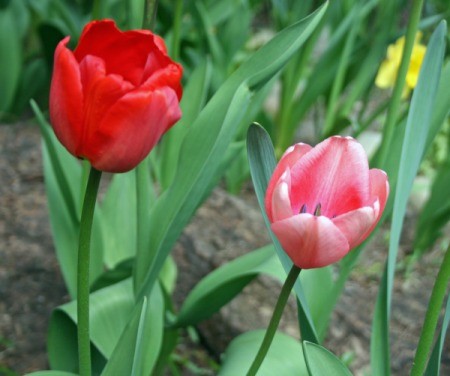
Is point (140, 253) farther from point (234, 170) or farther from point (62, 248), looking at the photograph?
point (234, 170)

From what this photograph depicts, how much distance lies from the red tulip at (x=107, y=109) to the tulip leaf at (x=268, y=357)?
17.8 inches

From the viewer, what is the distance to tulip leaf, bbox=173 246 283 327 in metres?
1.32

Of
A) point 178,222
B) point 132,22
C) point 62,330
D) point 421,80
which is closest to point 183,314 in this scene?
point 62,330

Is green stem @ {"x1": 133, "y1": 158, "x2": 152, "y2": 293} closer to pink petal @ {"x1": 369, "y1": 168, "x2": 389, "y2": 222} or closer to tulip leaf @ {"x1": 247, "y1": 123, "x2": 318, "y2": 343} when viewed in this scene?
tulip leaf @ {"x1": 247, "y1": 123, "x2": 318, "y2": 343}

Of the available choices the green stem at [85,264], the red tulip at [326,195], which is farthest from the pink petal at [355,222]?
the green stem at [85,264]

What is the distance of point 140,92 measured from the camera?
2.52ft

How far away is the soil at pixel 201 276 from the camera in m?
1.69

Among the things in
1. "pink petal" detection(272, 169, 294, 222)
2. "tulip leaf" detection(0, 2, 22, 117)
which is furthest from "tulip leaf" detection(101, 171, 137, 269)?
"tulip leaf" detection(0, 2, 22, 117)

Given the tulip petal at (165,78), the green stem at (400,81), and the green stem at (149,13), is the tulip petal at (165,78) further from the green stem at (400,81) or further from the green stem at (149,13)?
the green stem at (400,81)

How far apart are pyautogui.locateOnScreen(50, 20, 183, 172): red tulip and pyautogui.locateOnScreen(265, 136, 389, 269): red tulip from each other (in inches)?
5.1

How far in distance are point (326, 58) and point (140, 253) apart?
1.41m

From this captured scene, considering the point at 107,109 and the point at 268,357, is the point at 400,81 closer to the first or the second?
the point at 268,357

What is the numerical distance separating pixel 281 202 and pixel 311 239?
43mm

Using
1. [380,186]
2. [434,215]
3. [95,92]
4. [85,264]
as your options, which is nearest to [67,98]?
[95,92]
